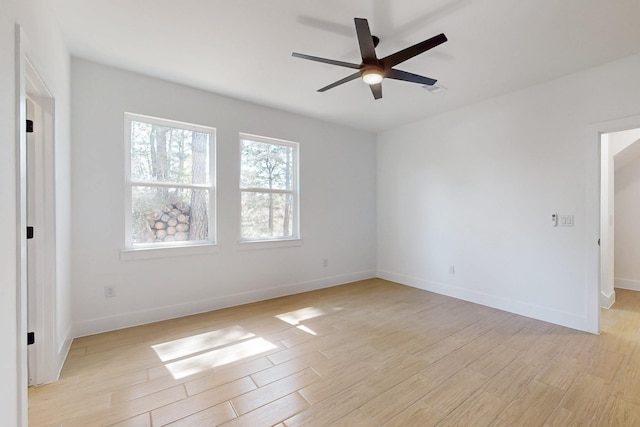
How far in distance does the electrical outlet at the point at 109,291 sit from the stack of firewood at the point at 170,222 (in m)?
0.60

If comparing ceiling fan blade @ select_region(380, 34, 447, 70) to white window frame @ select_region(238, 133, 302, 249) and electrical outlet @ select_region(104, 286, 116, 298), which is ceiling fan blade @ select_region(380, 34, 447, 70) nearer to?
white window frame @ select_region(238, 133, 302, 249)

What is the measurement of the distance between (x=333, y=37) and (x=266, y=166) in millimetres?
2087

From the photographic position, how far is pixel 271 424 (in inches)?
65.5

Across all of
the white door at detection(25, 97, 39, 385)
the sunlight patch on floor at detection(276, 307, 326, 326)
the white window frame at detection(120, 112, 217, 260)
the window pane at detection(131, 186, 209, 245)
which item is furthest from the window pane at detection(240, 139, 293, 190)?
the white door at detection(25, 97, 39, 385)

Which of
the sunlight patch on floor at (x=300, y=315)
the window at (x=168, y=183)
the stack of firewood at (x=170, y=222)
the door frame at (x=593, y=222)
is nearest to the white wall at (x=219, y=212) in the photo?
the window at (x=168, y=183)

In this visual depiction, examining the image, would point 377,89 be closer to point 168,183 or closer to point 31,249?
point 168,183

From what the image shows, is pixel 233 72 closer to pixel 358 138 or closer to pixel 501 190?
pixel 358 138

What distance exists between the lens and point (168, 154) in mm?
3293

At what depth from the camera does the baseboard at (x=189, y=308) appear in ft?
9.26

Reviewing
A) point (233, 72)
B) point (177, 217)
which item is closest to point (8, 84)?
point (233, 72)

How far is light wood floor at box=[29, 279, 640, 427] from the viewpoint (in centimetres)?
174

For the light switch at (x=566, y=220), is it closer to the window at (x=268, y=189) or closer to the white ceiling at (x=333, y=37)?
the white ceiling at (x=333, y=37)

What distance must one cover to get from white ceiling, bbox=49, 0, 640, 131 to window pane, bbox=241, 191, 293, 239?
1.43 m

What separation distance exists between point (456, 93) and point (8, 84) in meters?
3.88
